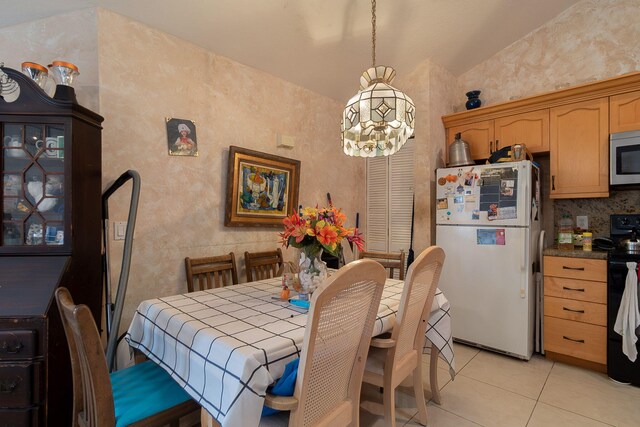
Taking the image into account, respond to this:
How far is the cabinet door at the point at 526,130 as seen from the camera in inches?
114

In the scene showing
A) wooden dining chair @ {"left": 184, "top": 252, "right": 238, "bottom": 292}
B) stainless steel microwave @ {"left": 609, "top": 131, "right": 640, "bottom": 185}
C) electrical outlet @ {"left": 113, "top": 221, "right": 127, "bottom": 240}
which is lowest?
wooden dining chair @ {"left": 184, "top": 252, "right": 238, "bottom": 292}

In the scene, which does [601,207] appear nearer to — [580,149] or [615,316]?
[580,149]

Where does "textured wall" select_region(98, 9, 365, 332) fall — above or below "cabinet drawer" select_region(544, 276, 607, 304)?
above

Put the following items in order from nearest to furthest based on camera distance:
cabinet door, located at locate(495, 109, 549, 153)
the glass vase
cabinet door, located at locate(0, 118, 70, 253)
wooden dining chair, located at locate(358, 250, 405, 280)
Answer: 1. cabinet door, located at locate(0, 118, 70, 253)
2. the glass vase
3. wooden dining chair, located at locate(358, 250, 405, 280)
4. cabinet door, located at locate(495, 109, 549, 153)

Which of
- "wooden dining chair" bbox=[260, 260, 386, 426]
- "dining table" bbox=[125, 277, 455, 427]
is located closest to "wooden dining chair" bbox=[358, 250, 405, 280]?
"dining table" bbox=[125, 277, 455, 427]

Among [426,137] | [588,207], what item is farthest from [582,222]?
[426,137]

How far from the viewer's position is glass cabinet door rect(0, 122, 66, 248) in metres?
1.61

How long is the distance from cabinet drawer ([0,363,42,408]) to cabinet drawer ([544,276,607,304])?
3.43 metres

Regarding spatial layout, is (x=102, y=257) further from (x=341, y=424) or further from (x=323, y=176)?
(x=323, y=176)

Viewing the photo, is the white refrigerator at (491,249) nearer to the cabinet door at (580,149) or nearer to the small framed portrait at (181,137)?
the cabinet door at (580,149)

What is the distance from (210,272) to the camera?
2.43 metres

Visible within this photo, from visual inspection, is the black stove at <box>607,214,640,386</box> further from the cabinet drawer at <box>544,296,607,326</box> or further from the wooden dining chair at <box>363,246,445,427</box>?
the wooden dining chair at <box>363,246,445,427</box>

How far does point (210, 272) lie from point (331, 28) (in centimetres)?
222

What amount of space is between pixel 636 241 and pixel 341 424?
265 cm
